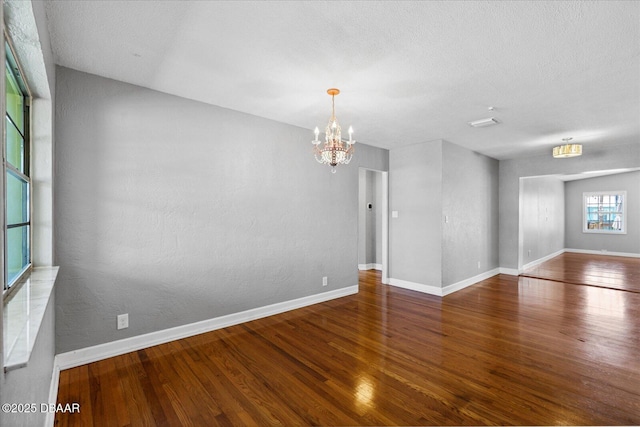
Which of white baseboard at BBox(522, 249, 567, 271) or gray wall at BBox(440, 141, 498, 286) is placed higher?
gray wall at BBox(440, 141, 498, 286)

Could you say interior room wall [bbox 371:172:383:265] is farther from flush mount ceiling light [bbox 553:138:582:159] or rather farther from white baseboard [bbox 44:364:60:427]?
white baseboard [bbox 44:364:60:427]

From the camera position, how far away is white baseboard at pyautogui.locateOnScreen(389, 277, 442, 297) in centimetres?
498

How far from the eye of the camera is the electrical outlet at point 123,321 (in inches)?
112

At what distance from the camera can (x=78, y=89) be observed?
2.66 meters

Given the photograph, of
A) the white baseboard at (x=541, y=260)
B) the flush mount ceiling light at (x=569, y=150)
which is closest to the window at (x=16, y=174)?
the flush mount ceiling light at (x=569, y=150)

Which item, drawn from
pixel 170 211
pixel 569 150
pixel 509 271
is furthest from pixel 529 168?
pixel 170 211

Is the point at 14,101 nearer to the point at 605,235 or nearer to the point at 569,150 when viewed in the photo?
the point at 569,150

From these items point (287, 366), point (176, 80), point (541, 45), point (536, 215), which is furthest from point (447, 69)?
point (536, 215)

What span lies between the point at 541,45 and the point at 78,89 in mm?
3816

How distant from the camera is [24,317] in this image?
129 centimetres

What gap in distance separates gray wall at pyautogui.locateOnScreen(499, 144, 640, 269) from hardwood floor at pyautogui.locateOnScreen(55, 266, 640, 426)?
2.73 metres

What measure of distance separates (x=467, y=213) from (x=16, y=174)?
607 cm

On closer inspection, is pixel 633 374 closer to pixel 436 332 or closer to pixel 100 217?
pixel 436 332

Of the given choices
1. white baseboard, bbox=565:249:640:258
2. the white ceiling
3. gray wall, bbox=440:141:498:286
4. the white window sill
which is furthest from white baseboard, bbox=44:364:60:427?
white baseboard, bbox=565:249:640:258
